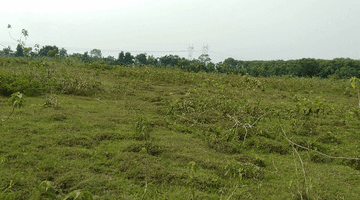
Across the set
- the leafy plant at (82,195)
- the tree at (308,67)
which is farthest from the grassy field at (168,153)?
the tree at (308,67)

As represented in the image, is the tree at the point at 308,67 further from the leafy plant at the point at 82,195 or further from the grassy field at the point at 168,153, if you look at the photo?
the leafy plant at the point at 82,195

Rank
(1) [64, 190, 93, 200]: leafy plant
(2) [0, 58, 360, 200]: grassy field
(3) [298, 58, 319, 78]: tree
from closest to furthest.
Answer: (1) [64, 190, 93, 200]: leafy plant → (2) [0, 58, 360, 200]: grassy field → (3) [298, 58, 319, 78]: tree

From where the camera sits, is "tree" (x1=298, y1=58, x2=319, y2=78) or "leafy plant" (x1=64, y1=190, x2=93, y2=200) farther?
"tree" (x1=298, y1=58, x2=319, y2=78)

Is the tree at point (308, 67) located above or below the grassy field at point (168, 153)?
above

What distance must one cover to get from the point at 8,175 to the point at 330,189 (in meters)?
4.21

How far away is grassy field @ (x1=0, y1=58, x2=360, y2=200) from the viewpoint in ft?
9.43

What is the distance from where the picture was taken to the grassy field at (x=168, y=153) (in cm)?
287

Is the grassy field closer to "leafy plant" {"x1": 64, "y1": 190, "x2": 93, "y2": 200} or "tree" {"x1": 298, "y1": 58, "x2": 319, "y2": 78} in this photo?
"leafy plant" {"x1": 64, "y1": 190, "x2": 93, "y2": 200}

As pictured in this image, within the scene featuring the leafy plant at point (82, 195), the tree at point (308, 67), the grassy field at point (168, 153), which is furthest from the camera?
the tree at point (308, 67)

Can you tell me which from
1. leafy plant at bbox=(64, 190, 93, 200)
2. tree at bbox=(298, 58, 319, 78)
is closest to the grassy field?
leafy plant at bbox=(64, 190, 93, 200)

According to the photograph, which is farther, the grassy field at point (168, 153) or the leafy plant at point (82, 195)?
the grassy field at point (168, 153)

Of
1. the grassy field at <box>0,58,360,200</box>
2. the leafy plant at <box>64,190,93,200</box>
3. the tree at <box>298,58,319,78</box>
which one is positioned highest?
the tree at <box>298,58,319,78</box>

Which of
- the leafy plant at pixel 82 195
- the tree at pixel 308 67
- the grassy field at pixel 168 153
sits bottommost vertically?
the grassy field at pixel 168 153

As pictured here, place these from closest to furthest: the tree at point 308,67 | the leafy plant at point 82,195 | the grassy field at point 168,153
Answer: the leafy plant at point 82,195 → the grassy field at point 168,153 → the tree at point 308,67
